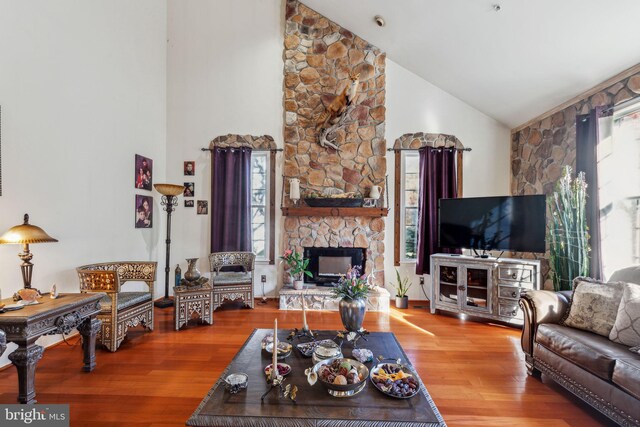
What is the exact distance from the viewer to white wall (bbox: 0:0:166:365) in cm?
270

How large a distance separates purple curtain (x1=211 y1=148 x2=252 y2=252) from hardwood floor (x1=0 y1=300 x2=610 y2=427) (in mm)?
1480

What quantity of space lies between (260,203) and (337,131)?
1.82 m

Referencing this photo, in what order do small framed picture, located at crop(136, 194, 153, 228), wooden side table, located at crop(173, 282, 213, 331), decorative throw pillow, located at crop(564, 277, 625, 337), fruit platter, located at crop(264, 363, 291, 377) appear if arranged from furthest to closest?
small framed picture, located at crop(136, 194, 153, 228) → wooden side table, located at crop(173, 282, 213, 331) → decorative throw pillow, located at crop(564, 277, 625, 337) → fruit platter, located at crop(264, 363, 291, 377)

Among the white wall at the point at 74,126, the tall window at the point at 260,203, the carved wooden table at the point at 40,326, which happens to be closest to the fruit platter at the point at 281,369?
the carved wooden table at the point at 40,326

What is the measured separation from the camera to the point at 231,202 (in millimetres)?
4914

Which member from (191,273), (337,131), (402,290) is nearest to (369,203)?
(337,131)

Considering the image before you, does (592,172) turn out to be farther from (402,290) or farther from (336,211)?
(336,211)

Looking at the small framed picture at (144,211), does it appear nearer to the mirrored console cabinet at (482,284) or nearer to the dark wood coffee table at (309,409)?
the dark wood coffee table at (309,409)

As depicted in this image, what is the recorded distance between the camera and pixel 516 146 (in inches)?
188

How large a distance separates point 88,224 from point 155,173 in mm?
1522

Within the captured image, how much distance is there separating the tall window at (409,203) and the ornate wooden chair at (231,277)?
2.55m

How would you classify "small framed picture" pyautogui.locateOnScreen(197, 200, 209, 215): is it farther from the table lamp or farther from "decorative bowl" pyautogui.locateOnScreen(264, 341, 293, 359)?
"decorative bowl" pyautogui.locateOnScreen(264, 341, 293, 359)

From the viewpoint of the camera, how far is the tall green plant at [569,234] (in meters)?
3.19

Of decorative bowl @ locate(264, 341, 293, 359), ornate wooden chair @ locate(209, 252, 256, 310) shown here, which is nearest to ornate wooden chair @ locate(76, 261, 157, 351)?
ornate wooden chair @ locate(209, 252, 256, 310)
